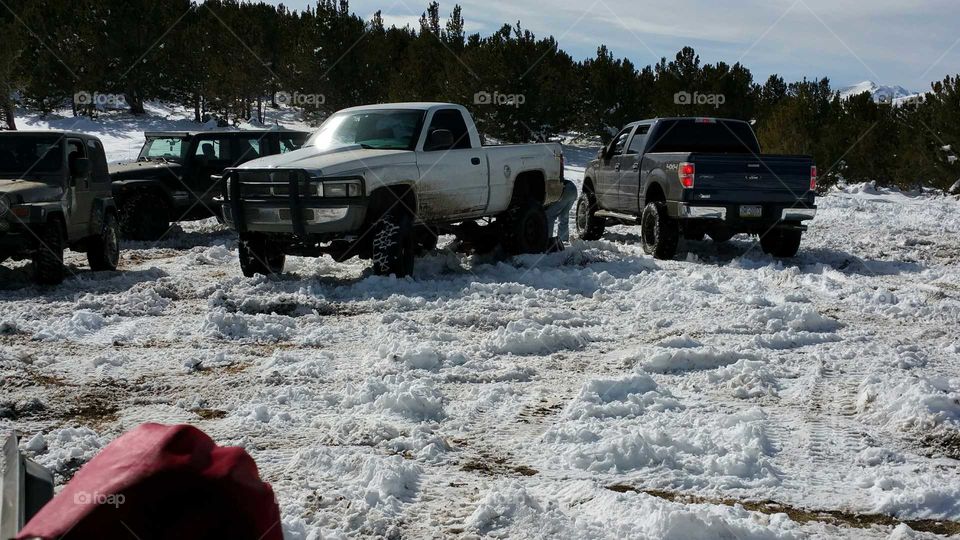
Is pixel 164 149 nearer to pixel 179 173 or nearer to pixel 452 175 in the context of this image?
pixel 179 173

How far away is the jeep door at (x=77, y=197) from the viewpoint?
33.2 ft

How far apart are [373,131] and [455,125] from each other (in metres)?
1.05

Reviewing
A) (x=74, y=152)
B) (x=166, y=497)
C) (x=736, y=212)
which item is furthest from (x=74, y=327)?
(x=736, y=212)

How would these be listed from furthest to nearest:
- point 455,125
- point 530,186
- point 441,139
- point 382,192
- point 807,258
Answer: point 530,186 → point 807,258 → point 455,125 → point 441,139 → point 382,192

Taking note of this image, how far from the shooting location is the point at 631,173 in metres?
13.5

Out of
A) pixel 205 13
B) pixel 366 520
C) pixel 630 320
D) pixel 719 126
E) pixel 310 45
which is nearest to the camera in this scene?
pixel 366 520

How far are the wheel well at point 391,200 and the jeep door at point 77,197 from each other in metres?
3.43

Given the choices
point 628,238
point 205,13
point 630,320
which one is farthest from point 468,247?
point 205,13

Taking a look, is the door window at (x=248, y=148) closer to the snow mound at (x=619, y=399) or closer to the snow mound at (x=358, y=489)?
the snow mound at (x=619, y=399)

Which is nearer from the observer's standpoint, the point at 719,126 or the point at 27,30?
the point at 719,126

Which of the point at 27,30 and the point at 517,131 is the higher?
the point at 27,30

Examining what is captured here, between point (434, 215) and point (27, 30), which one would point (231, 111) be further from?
point (434, 215)

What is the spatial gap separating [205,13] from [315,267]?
38160 mm

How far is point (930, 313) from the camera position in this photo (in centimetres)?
817
